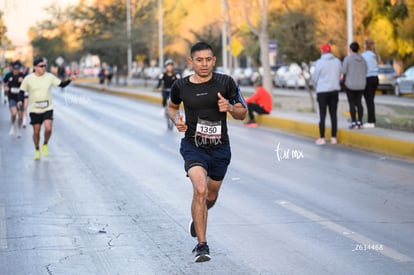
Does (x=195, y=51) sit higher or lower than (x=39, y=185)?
higher

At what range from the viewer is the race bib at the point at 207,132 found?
7.95 m

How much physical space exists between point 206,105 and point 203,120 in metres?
0.13

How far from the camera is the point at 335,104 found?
59.1 ft

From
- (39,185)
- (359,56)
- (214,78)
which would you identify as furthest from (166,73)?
(214,78)

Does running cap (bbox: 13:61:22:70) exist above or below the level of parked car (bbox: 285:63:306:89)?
above

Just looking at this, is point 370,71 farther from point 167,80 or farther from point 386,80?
point 386,80

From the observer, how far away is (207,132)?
7.97 m

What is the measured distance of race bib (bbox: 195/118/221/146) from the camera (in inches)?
313

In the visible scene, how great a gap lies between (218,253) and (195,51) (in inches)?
67.7

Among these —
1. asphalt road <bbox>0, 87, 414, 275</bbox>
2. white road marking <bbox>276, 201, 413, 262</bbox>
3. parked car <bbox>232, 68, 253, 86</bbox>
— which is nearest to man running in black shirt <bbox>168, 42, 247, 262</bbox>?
asphalt road <bbox>0, 87, 414, 275</bbox>

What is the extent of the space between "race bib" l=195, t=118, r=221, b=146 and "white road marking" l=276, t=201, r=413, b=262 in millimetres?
1623

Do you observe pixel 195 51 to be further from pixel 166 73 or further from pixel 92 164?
pixel 166 73

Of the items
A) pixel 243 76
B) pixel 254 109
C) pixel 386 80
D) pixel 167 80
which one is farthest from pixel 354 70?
pixel 243 76

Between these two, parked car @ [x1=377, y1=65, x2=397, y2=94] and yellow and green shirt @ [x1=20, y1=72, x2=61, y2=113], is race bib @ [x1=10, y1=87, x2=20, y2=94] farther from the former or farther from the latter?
parked car @ [x1=377, y1=65, x2=397, y2=94]
